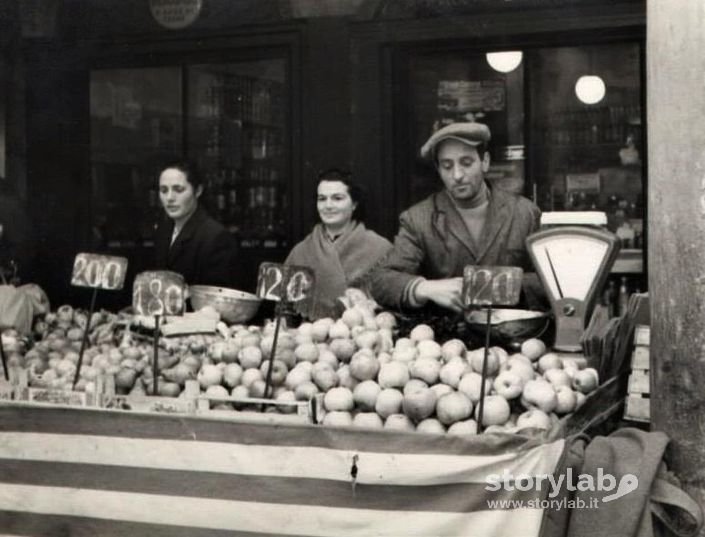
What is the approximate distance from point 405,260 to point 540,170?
3.00 metres

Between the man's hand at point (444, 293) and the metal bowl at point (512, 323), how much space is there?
136mm

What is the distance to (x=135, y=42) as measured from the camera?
26.3 ft

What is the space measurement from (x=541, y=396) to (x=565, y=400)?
0.09 metres

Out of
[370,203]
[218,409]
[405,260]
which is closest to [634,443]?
[218,409]

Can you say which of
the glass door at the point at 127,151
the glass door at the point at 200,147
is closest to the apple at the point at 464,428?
the glass door at the point at 200,147

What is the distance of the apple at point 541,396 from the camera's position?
3.41 meters

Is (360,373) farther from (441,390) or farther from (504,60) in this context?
(504,60)

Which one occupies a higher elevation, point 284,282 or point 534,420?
point 284,282

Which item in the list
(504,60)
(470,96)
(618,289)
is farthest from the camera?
(470,96)

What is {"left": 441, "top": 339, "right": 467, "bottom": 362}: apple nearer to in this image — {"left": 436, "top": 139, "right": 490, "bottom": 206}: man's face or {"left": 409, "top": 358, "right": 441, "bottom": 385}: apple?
{"left": 409, "top": 358, "right": 441, "bottom": 385}: apple

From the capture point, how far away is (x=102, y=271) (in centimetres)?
391

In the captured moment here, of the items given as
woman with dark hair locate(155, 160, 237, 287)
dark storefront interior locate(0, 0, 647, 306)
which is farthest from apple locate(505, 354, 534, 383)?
dark storefront interior locate(0, 0, 647, 306)

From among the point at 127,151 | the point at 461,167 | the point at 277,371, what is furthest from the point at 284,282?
the point at 127,151

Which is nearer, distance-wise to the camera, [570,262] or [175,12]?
[570,262]
